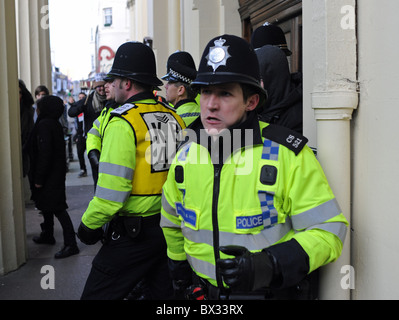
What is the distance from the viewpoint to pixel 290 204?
6.23 feet

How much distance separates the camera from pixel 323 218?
1.82m

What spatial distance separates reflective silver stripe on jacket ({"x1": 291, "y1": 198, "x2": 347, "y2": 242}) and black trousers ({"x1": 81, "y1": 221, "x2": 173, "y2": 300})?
1.54 meters

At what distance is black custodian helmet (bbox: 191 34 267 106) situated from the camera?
1982mm

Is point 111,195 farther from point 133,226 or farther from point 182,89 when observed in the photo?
point 182,89

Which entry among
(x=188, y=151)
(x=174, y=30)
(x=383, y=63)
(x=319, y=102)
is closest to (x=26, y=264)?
(x=188, y=151)

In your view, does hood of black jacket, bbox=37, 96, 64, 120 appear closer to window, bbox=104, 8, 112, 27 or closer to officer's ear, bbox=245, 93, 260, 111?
officer's ear, bbox=245, 93, 260, 111

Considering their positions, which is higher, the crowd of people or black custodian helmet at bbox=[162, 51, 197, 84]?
black custodian helmet at bbox=[162, 51, 197, 84]

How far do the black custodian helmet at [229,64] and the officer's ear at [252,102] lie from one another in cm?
4

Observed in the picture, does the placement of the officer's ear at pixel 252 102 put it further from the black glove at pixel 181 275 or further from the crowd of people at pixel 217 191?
the black glove at pixel 181 275

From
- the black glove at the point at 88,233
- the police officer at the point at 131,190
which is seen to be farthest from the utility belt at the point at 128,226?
the black glove at the point at 88,233

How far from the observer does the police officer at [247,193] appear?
176 centimetres
